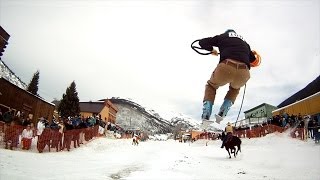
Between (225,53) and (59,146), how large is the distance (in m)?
10.6

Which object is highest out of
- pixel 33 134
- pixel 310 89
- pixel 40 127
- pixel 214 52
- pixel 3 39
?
pixel 310 89

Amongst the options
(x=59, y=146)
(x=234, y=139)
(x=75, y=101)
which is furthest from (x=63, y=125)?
(x=75, y=101)

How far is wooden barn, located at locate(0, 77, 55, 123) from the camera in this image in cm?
2145

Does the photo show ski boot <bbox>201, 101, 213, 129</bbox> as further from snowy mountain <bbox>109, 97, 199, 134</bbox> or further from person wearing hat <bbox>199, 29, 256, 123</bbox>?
snowy mountain <bbox>109, 97, 199, 134</bbox>

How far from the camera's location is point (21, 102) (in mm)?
24016

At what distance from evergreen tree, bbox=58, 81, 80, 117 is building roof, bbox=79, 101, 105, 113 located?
25.4 ft

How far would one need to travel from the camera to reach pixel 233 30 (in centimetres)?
533

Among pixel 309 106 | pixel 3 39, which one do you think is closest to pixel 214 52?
pixel 3 39

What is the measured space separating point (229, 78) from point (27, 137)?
10.3m

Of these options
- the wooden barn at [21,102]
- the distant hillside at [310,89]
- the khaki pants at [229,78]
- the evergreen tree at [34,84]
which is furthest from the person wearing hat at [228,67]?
the evergreen tree at [34,84]

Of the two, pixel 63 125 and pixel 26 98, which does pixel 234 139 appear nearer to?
pixel 63 125

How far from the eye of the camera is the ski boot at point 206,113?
5.25 m

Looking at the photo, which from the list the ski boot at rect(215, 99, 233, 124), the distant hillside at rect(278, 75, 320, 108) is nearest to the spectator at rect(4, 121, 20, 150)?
the ski boot at rect(215, 99, 233, 124)

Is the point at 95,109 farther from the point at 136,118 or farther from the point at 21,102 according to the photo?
the point at 136,118
